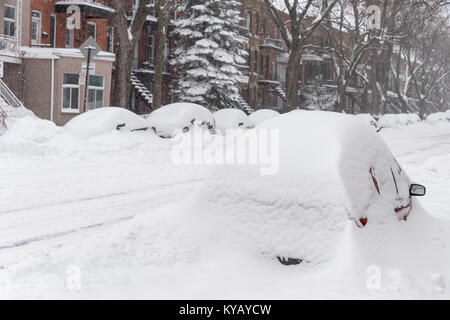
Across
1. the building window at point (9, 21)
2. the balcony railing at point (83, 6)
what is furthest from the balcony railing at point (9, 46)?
the balcony railing at point (83, 6)

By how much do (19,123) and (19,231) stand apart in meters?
9.60

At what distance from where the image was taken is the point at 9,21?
29688 mm

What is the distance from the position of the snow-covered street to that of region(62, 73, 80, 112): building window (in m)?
14.7

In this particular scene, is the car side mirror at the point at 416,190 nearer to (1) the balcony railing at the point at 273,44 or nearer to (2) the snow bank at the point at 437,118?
(2) the snow bank at the point at 437,118

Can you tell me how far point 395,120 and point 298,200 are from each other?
39.9 meters

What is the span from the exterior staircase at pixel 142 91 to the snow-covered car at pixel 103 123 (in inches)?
721

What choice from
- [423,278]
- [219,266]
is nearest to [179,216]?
[219,266]

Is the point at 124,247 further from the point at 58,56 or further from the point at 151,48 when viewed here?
the point at 151,48

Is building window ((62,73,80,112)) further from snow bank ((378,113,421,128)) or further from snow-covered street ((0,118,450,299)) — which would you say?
snow bank ((378,113,421,128))

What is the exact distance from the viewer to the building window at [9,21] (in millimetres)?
29562

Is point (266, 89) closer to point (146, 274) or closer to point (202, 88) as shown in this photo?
point (202, 88)

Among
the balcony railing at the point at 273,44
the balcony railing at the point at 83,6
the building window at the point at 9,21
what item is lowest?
the building window at the point at 9,21

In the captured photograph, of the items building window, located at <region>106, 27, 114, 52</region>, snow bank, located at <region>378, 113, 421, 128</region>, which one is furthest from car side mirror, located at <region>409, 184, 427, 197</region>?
snow bank, located at <region>378, 113, 421, 128</region>

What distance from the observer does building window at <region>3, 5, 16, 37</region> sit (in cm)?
2956
